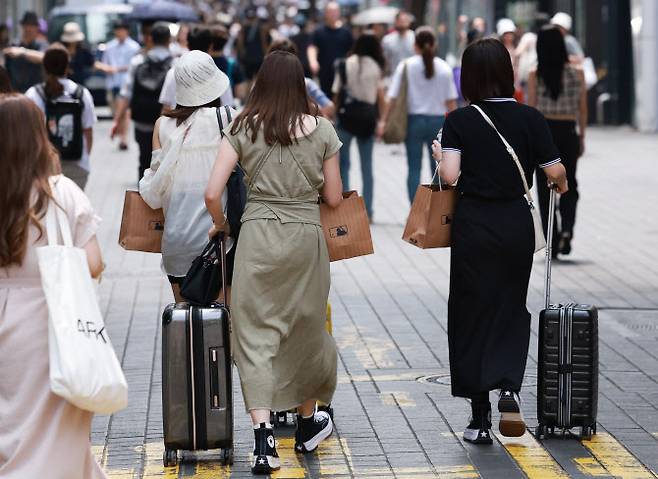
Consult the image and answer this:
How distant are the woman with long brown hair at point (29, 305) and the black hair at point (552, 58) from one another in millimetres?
7419

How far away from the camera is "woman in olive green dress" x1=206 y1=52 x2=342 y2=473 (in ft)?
20.4

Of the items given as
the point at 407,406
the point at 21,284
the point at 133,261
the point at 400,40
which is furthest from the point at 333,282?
→ the point at 400,40

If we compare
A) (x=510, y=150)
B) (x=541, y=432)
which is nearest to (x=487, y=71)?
(x=510, y=150)

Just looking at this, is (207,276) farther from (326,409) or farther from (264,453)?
(326,409)

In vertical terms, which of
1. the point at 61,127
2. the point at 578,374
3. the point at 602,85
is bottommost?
the point at 602,85

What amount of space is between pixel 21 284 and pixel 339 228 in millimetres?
1952

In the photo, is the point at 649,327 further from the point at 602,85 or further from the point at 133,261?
the point at 602,85

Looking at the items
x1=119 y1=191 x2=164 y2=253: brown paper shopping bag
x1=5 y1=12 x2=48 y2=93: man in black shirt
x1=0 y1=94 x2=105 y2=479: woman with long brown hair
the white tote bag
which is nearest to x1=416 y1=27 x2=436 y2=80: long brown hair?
x1=5 y1=12 x2=48 y2=93: man in black shirt

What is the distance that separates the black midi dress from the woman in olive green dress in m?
0.63

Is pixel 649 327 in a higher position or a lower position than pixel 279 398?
lower

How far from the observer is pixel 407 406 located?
7.42 m

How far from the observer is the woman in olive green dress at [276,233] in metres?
6.22

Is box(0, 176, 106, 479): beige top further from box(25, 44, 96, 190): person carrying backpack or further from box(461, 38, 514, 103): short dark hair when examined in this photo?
box(25, 44, 96, 190): person carrying backpack

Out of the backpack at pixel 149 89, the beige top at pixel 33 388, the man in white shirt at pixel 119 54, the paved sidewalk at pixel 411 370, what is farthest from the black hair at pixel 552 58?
the man in white shirt at pixel 119 54
